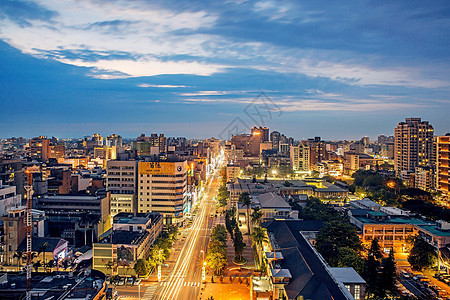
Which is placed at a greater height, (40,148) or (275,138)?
(275,138)

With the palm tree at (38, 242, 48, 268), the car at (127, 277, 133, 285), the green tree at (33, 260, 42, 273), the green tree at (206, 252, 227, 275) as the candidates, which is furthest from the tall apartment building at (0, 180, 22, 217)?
the green tree at (206, 252, 227, 275)

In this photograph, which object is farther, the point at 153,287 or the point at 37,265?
the point at 37,265

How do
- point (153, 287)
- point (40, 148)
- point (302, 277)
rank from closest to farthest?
point (302, 277) → point (153, 287) → point (40, 148)

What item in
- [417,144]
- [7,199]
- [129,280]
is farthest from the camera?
[417,144]

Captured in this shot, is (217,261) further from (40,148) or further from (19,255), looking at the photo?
(40,148)

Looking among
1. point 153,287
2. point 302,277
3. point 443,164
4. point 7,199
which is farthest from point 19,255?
point 443,164

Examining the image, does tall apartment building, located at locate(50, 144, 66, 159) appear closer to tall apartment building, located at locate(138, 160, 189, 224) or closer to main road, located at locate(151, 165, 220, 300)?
tall apartment building, located at locate(138, 160, 189, 224)

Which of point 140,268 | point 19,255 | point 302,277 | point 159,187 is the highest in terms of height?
point 159,187
